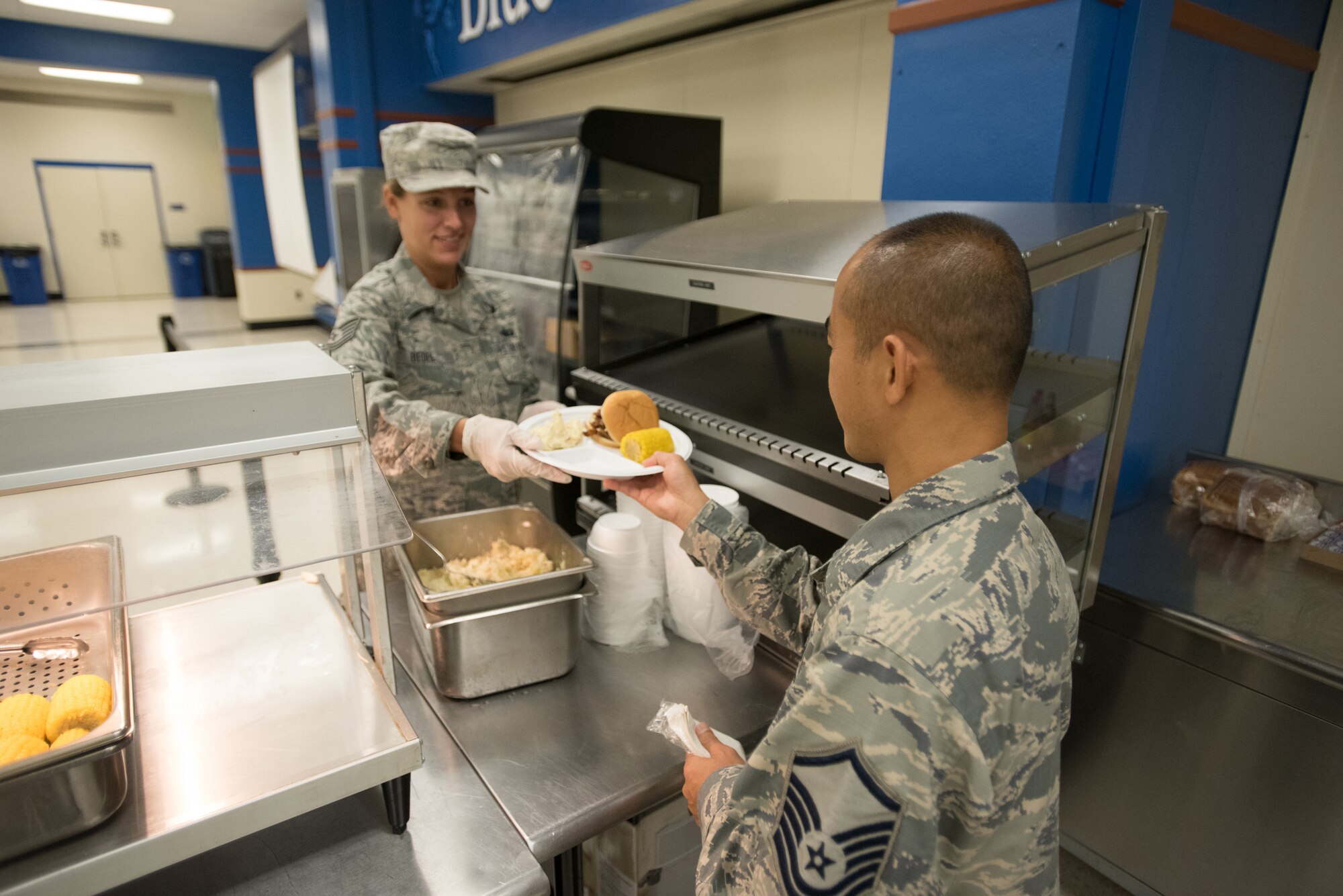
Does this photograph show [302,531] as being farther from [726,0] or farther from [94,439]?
[726,0]

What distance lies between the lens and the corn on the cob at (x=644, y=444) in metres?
1.40

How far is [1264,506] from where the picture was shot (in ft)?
6.41

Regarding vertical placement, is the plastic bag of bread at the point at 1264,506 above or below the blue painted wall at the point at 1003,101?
below

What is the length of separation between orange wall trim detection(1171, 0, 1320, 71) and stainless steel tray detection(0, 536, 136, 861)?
2.41 m

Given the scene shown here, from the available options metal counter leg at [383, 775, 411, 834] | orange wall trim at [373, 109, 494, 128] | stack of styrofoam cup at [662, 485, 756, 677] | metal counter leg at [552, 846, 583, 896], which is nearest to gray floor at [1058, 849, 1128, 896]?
stack of styrofoam cup at [662, 485, 756, 677]

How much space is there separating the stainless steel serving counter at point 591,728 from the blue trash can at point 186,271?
42.9 ft

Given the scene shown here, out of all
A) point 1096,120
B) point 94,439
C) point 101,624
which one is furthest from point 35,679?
point 1096,120

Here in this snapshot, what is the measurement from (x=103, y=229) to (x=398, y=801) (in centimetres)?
1447

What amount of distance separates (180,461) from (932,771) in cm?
91

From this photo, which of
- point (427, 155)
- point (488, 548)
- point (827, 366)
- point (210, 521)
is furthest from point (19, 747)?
point (827, 366)

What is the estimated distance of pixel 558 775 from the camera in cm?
114

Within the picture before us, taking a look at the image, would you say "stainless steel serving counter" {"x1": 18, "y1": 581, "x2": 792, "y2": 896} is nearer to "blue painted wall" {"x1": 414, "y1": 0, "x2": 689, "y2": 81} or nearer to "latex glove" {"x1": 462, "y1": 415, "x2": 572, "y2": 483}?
"latex glove" {"x1": 462, "y1": 415, "x2": 572, "y2": 483}

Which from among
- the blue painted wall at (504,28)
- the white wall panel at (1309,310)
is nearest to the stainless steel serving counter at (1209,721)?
the white wall panel at (1309,310)

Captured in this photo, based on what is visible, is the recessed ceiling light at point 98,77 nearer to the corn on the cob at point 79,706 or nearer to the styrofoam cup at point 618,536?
the styrofoam cup at point 618,536
